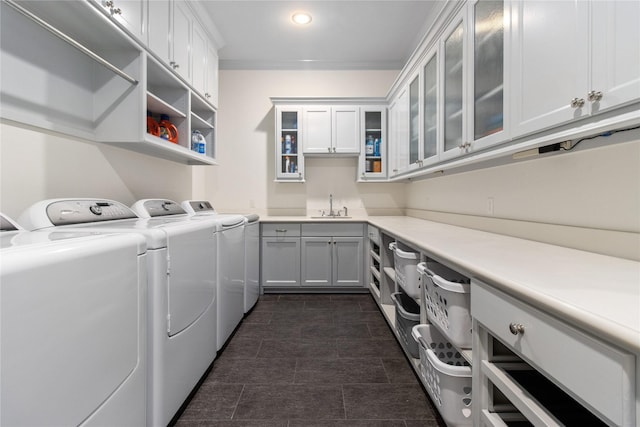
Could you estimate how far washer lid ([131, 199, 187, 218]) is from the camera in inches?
77.3

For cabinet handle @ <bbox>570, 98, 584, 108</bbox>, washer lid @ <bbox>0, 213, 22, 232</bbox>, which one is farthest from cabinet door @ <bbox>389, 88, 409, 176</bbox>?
washer lid @ <bbox>0, 213, 22, 232</bbox>

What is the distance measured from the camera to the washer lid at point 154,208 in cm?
196

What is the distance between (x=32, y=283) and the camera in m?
0.66

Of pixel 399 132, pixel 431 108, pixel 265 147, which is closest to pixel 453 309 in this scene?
pixel 431 108

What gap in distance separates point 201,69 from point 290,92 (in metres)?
1.32

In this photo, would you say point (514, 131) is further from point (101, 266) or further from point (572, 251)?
point (101, 266)

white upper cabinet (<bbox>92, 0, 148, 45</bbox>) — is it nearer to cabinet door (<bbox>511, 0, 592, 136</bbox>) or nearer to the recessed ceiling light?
the recessed ceiling light

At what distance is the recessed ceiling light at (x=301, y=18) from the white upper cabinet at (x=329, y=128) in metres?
0.86

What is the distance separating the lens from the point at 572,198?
1304mm

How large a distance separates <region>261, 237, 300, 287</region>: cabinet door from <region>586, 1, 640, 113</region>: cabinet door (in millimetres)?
2693

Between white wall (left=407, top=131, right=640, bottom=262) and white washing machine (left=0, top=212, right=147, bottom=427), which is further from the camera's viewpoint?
white wall (left=407, top=131, right=640, bottom=262)

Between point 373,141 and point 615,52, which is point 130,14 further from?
point 373,141

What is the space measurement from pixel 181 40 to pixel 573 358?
9.38ft

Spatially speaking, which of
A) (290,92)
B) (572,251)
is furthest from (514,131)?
(290,92)
